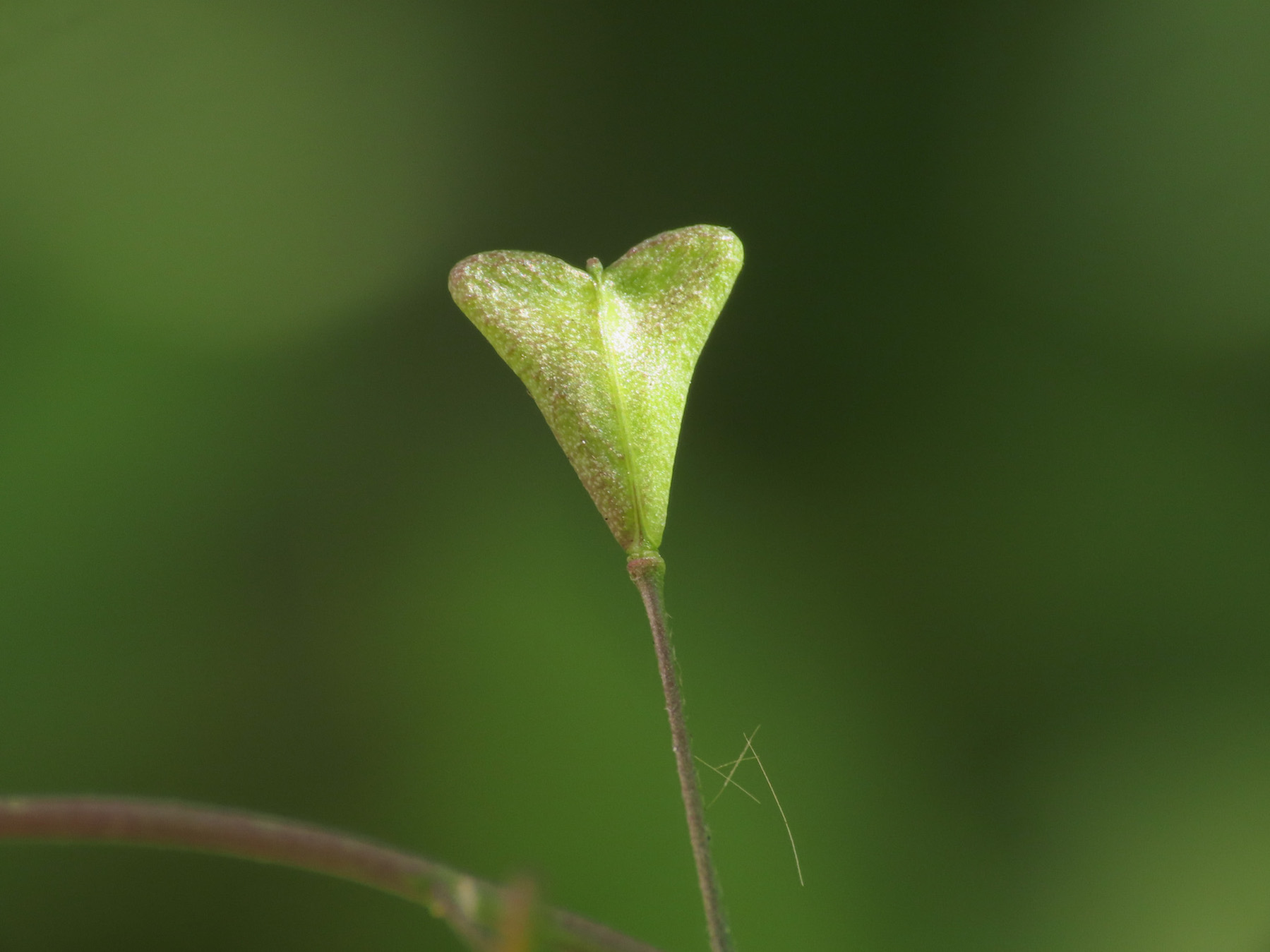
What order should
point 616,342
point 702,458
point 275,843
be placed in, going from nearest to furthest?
point 275,843
point 616,342
point 702,458

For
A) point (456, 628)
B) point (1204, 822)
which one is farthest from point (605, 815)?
point (1204, 822)

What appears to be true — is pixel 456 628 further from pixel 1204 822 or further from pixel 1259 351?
pixel 1259 351

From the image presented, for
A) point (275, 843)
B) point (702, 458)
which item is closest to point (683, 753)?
point (275, 843)

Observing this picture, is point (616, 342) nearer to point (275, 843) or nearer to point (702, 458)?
point (275, 843)

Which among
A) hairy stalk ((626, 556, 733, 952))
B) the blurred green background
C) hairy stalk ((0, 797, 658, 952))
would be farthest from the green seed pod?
the blurred green background

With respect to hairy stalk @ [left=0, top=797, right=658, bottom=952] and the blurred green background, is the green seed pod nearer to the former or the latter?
hairy stalk @ [left=0, top=797, right=658, bottom=952]

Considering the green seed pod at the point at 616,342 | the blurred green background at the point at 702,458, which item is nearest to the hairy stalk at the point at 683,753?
the green seed pod at the point at 616,342

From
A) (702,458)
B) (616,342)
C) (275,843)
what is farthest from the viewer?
(702,458)
